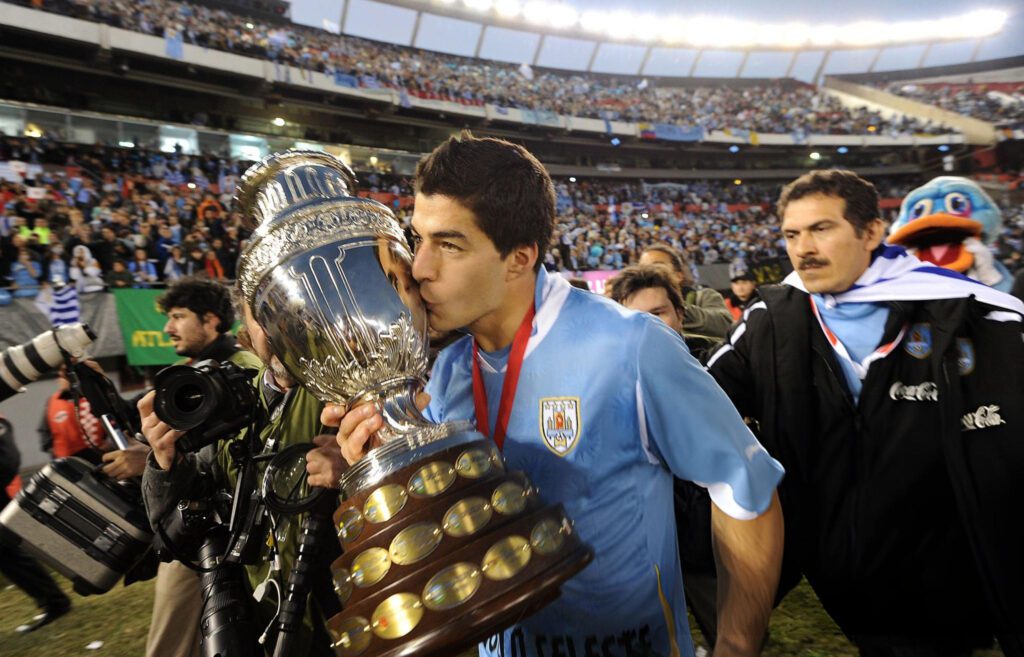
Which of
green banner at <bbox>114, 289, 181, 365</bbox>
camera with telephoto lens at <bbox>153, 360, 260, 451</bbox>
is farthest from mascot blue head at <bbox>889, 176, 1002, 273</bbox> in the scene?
green banner at <bbox>114, 289, 181, 365</bbox>

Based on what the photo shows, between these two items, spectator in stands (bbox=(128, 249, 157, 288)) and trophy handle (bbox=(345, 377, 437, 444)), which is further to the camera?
spectator in stands (bbox=(128, 249, 157, 288))

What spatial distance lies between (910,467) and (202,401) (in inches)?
75.1

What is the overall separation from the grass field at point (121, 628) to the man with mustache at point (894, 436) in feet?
4.13

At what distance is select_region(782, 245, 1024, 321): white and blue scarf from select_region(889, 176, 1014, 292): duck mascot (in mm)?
995

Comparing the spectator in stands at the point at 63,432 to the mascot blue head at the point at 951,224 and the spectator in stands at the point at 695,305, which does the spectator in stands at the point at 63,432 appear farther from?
the mascot blue head at the point at 951,224

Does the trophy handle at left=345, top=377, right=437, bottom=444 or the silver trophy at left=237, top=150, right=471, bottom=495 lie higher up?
the silver trophy at left=237, top=150, right=471, bottom=495

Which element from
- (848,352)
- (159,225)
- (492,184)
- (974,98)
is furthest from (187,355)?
(974,98)

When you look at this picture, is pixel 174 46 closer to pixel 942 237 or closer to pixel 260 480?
pixel 260 480

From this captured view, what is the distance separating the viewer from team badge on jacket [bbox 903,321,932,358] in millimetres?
1722

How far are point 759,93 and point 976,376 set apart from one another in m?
41.6

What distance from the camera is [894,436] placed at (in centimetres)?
170

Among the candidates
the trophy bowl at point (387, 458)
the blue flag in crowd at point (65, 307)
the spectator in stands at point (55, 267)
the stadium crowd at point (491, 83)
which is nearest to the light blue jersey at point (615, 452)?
the trophy bowl at point (387, 458)

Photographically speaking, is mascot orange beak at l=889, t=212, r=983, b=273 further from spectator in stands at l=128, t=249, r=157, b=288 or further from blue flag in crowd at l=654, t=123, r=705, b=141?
blue flag in crowd at l=654, t=123, r=705, b=141

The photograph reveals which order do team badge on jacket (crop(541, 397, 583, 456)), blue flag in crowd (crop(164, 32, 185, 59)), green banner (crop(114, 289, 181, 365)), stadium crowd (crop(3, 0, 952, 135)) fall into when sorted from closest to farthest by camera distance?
team badge on jacket (crop(541, 397, 583, 456)) < green banner (crop(114, 289, 181, 365)) < blue flag in crowd (crop(164, 32, 185, 59)) < stadium crowd (crop(3, 0, 952, 135))
